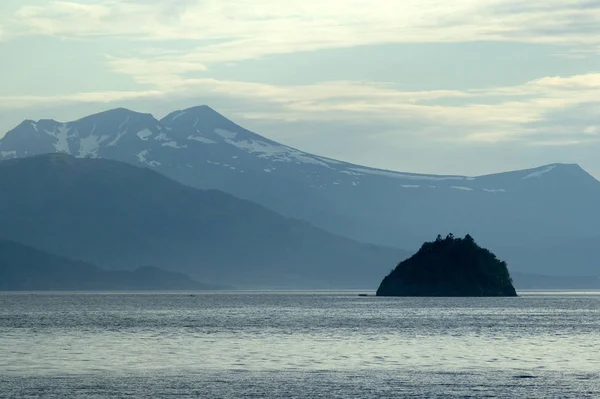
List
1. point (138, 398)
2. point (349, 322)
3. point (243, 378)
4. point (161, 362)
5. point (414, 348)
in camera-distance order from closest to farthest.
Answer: point (138, 398)
point (243, 378)
point (161, 362)
point (414, 348)
point (349, 322)

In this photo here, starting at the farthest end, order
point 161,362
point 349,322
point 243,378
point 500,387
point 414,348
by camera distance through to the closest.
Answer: point 349,322
point 414,348
point 161,362
point 243,378
point 500,387

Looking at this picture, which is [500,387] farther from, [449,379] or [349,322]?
[349,322]

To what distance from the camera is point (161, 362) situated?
109 meters

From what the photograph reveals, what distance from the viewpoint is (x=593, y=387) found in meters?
87.6

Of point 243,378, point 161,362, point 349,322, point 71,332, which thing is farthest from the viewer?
point 349,322

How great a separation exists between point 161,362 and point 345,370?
1771 cm

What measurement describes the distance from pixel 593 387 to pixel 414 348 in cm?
4140

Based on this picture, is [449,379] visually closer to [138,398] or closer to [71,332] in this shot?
[138,398]

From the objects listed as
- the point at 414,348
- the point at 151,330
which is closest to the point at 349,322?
the point at 151,330

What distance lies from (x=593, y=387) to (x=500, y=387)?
648 cm

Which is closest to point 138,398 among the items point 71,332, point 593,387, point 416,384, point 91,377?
point 91,377

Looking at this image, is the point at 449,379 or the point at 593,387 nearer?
the point at 593,387

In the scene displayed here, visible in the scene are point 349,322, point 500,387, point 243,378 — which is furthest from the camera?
point 349,322

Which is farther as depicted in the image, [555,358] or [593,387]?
[555,358]
